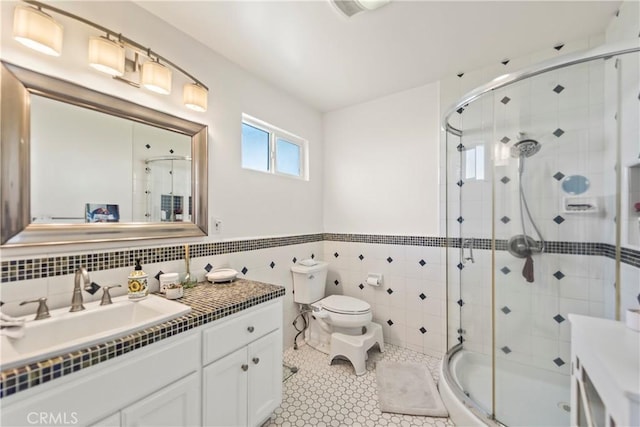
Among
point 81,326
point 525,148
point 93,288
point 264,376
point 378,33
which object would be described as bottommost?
point 264,376

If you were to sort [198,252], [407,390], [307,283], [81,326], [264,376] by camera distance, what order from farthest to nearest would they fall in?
[307,283], [407,390], [198,252], [264,376], [81,326]

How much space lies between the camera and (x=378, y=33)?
172 centimetres

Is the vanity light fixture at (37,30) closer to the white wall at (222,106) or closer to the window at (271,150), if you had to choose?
the white wall at (222,106)

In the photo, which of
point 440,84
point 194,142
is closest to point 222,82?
point 194,142

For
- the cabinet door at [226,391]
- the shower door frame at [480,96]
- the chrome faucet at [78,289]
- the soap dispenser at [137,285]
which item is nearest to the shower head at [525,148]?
the shower door frame at [480,96]

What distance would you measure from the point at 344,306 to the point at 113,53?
Result: 224 centimetres

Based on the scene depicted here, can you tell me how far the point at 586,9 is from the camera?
1528 mm

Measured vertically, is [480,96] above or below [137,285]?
above

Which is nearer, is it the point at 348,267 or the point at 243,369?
the point at 243,369

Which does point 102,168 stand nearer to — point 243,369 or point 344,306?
point 243,369

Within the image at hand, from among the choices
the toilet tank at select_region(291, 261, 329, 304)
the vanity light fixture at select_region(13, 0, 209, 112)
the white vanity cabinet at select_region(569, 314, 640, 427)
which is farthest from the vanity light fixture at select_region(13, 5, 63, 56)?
the white vanity cabinet at select_region(569, 314, 640, 427)

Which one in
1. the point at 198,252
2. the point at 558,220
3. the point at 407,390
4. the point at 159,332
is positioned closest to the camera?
the point at 159,332

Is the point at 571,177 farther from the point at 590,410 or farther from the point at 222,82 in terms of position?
the point at 222,82

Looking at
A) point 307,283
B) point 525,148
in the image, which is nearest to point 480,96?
point 525,148
